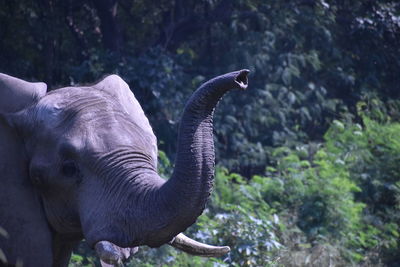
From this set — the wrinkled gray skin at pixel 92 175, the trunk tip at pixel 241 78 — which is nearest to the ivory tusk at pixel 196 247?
the wrinkled gray skin at pixel 92 175

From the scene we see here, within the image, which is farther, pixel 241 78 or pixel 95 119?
pixel 95 119

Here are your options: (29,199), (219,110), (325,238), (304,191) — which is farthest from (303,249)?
(29,199)

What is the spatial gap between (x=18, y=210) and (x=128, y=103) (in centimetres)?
71

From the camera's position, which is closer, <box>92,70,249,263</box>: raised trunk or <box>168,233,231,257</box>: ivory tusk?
<box>92,70,249,263</box>: raised trunk

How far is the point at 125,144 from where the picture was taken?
3740 millimetres

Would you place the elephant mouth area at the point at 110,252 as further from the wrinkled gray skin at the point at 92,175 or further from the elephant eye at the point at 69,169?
the elephant eye at the point at 69,169

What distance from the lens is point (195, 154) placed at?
128 inches

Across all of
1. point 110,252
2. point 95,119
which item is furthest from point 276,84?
point 110,252

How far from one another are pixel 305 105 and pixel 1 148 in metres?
6.70

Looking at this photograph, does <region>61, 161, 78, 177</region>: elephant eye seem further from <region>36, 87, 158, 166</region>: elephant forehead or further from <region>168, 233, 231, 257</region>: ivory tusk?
<region>168, 233, 231, 257</region>: ivory tusk

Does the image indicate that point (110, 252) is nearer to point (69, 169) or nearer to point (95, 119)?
point (69, 169)

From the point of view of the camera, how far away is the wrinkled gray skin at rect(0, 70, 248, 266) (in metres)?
3.31

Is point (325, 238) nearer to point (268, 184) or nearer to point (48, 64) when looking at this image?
point (268, 184)

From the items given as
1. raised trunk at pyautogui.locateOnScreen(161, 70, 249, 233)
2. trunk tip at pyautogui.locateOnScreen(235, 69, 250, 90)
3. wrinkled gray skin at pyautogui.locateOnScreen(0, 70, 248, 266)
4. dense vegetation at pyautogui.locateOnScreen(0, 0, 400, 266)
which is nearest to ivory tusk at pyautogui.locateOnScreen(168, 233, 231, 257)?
wrinkled gray skin at pyautogui.locateOnScreen(0, 70, 248, 266)
